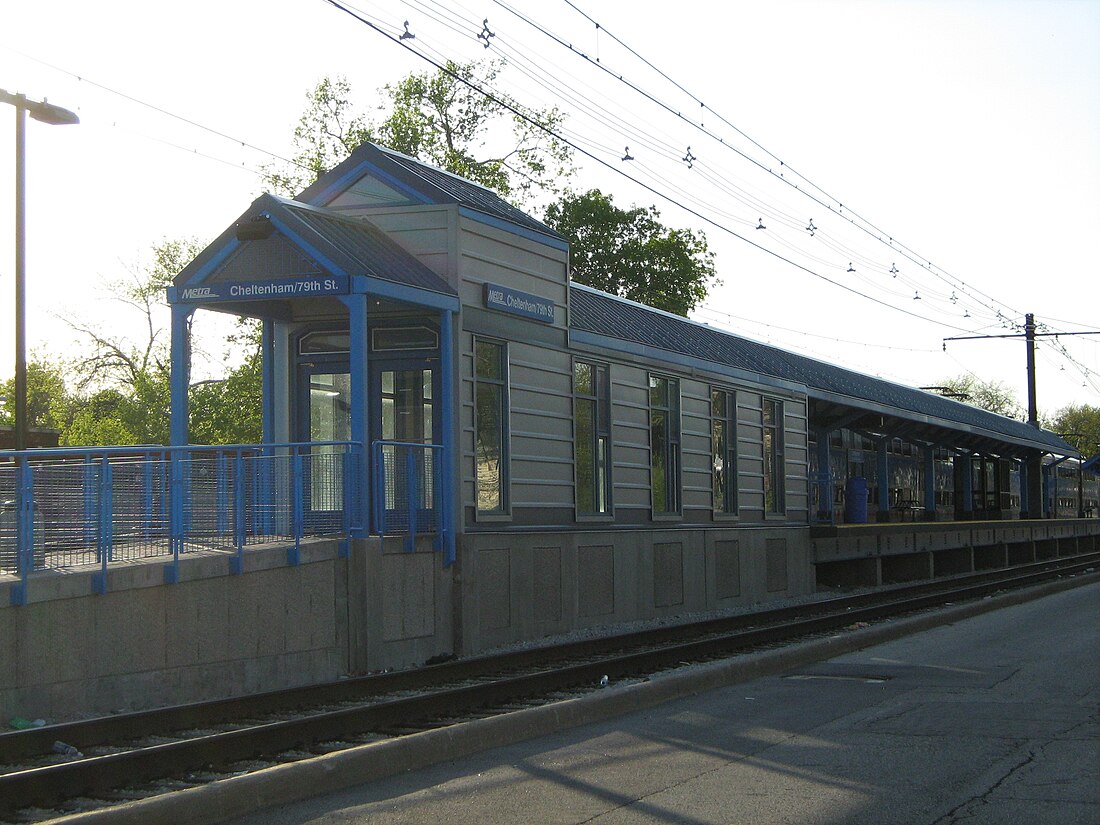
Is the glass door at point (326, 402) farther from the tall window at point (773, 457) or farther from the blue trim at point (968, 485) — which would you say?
the blue trim at point (968, 485)

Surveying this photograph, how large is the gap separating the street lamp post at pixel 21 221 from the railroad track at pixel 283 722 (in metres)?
7.13

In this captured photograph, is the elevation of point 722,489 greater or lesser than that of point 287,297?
lesser

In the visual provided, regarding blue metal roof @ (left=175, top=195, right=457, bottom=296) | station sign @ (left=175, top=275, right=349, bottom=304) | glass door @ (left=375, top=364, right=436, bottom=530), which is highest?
blue metal roof @ (left=175, top=195, right=457, bottom=296)

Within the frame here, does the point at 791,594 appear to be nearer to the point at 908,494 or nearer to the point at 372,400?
the point at 372,400

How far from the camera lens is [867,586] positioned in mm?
29922

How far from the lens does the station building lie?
45.4ft

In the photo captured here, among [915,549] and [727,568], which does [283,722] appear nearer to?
[727,568]

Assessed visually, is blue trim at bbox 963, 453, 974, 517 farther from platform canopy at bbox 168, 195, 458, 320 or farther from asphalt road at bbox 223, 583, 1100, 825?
platform canopy at bbox 168, 195, 458, 320

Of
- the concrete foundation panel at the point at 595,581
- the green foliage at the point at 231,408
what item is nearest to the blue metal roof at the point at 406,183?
the concrete foundation panel at the point at 595,581

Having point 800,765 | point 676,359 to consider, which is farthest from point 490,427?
point 800,765

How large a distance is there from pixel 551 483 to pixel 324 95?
29995mm

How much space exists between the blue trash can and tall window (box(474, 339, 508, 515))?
18423 millimetres

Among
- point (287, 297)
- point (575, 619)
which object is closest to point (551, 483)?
point (575, 619)

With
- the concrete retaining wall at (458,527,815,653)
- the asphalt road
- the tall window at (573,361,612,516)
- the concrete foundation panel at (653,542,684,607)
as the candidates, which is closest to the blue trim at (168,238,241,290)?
the concrete retaining wall at (458,527,815,653)
